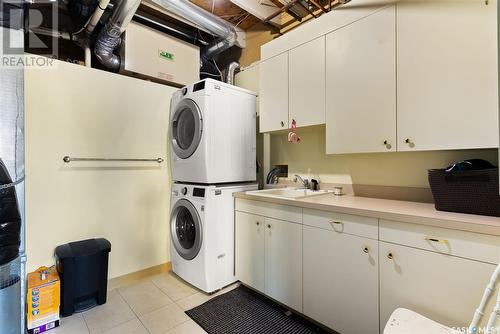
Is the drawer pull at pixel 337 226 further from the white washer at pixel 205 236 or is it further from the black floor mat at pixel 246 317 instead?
the white washer at pixel 205 236

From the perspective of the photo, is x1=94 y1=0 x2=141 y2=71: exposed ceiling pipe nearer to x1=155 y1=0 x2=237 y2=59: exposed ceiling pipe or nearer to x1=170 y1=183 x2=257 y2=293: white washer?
x1=155 y1=0 x2=237 y2=59: exposed ceiling pipe

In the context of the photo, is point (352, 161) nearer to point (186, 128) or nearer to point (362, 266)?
point (362, 266)

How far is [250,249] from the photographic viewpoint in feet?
6.82

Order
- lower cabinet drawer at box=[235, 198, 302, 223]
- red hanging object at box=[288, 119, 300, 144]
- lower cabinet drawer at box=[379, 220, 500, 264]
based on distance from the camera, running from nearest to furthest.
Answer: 1. lower cabinet drawer at box=[379, 220, 500, 264]
2. lower cabinet drawer at box=[235, 198, 302, 223]
3. red hanging object at box=[288, 119, 300, 144]

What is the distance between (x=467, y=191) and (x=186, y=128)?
2134 millimetres

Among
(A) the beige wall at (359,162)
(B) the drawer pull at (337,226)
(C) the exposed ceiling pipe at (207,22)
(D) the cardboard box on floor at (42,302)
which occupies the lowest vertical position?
(D) the cardboard box on floor at (42,302)

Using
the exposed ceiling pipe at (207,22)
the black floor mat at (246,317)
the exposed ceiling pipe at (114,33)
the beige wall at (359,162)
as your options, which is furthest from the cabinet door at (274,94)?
the black floor mat at (246,317)

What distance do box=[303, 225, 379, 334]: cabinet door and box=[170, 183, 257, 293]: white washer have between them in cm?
80

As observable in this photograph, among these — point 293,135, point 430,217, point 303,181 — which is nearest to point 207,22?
point 293,135

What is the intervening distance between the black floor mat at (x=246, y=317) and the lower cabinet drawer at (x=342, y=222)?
2.49 feet

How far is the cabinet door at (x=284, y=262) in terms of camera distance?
1.71m

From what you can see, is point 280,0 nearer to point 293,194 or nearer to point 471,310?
point 293,194

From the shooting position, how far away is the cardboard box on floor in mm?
1627

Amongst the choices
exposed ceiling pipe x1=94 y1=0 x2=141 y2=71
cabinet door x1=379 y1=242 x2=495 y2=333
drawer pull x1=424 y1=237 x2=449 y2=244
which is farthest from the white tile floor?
exposed ceiling pipe x1=94 y1=0 x2=141 y2=71
